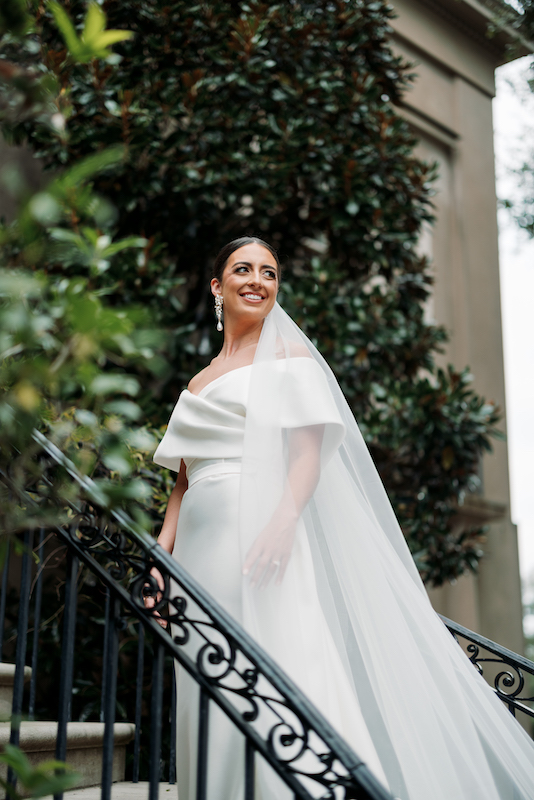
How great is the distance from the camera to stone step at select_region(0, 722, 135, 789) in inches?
103

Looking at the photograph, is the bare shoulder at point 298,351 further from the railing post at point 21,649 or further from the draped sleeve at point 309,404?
the railing post at point 21,649

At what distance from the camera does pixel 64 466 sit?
2102 millimetres

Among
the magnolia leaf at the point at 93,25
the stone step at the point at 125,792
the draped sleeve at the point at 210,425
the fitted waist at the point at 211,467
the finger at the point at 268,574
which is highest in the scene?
the magnolia leaf at the point at 93,25

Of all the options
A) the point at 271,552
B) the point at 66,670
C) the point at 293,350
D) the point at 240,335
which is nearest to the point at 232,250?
the point at 240,335

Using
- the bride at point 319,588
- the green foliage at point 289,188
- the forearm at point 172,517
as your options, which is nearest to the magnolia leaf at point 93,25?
the bride at point 319,588

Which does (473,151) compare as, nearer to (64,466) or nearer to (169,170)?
(169,170)

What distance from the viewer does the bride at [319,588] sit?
84.7 inches

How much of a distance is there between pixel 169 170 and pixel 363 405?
227 cm

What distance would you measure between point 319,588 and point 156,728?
687 mm

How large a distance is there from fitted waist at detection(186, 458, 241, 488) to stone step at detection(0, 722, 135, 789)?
1.07 metres

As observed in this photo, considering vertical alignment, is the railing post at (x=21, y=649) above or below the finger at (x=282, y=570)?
below

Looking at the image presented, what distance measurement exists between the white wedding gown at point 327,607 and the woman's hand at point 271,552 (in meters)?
0.03

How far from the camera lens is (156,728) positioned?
6.39 ft

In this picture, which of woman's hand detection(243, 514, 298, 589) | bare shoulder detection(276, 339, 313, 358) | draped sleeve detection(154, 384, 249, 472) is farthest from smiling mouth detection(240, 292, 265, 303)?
woman's hand detection(243, 514, 298, 589)
